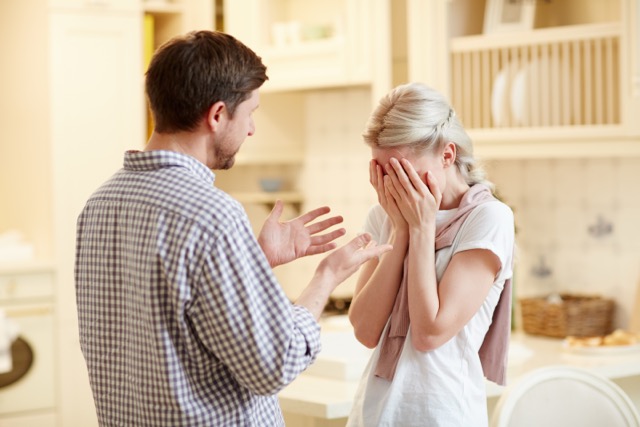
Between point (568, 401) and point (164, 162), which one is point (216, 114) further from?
point (568, 401)

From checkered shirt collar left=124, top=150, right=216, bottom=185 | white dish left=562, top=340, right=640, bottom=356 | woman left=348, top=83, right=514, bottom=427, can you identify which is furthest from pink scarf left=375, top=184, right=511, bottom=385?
white dish left=562, top=340, right=640, bottom=356

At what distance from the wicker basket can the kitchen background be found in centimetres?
8

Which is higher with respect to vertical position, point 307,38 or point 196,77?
point 307,38

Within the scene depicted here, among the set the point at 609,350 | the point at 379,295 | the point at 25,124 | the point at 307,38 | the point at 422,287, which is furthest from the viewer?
the point at 25,124

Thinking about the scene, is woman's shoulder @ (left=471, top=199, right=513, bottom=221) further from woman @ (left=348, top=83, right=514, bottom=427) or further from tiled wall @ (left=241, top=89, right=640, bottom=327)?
tiled wall @ (left=241, top=89, right=640, bottom=327)

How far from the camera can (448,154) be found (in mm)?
1761

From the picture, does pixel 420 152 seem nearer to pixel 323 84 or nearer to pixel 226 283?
pixel 226 283

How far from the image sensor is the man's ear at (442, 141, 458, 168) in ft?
5.76

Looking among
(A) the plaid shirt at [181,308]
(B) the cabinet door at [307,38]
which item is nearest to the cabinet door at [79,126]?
(B) the cabinet door at [307,38]

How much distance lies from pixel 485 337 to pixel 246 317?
60 cm

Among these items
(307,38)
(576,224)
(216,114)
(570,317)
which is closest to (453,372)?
(216,114)

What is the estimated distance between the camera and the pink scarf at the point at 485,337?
5.76 feet

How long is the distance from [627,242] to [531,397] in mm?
1279

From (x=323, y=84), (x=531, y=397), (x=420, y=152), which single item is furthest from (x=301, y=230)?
(x=323, y=84)
